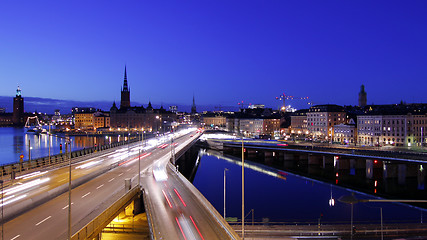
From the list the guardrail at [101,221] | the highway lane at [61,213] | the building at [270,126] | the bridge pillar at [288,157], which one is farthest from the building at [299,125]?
the guardrail at [101,221]

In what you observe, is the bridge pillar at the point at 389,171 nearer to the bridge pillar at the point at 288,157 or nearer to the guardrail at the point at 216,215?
the bridge pillar at the point at 288,157

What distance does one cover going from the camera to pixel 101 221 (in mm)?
21344

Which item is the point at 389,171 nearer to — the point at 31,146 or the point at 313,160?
the point at 313,160

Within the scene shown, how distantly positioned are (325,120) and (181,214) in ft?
395

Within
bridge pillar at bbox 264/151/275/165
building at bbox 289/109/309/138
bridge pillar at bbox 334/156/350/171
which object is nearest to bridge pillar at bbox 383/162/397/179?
bridge pillar at bbox 334/156/350/171

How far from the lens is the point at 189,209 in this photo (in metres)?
26.2

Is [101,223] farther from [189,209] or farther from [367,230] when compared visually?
[367,230]

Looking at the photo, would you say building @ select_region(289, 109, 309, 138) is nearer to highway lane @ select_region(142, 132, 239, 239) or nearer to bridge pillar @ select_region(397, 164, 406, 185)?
bridge pillar @ select_region(397, 164, 406, 185)

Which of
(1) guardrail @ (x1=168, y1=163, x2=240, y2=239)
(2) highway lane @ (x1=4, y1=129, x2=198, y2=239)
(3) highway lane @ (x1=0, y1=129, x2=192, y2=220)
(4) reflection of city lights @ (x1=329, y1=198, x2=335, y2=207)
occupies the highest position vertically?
(3) highway lane @ (x1=0, y1=129, x2=192, y2=220)

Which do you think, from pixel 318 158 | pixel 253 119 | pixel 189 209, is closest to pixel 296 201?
pixel 189 209

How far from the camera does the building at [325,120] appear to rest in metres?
134

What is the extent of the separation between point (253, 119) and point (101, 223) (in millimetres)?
171407

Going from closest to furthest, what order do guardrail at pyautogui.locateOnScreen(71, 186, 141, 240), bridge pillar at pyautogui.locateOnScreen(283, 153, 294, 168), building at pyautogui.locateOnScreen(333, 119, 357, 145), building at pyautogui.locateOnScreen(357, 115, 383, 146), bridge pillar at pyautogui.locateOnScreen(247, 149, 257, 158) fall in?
guardrail at pyautogui.locateOnScreen(71, 186, 141, 240) → bridge pillar at pyautogui.locateOnScreen(283, 153, 294, 168) → bridge pillar at pyautogui.locateOnScreen(247, 149, 257, 158) → building at pyautogui.locateOnScreen(357, 115, 383, 146) → building at pyautogui.locateOnScreen(333, 119, 357, 145)

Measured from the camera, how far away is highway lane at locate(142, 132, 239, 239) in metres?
20.7
